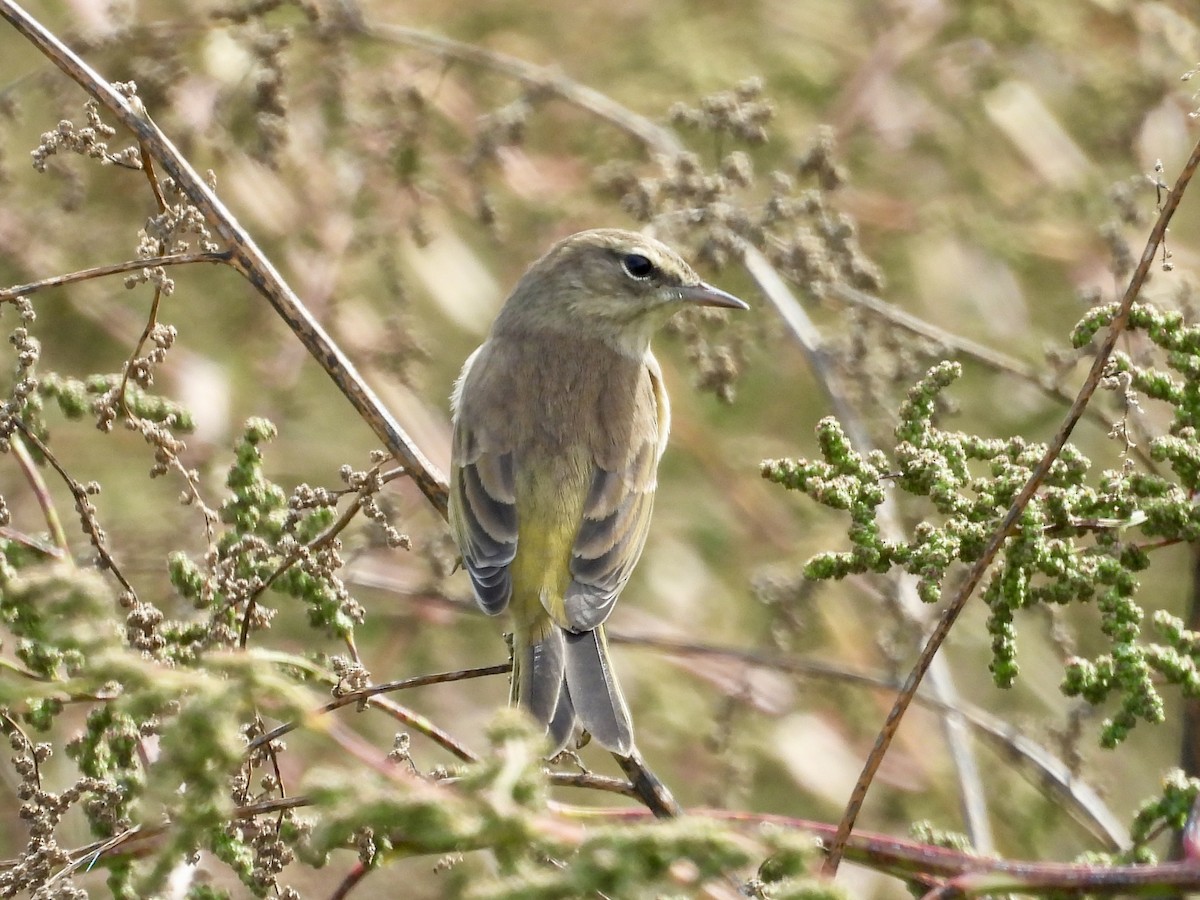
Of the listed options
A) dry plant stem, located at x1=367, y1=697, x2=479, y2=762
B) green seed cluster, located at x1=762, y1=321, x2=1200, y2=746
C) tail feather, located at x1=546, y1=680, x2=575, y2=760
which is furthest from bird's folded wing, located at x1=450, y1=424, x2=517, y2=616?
green seed cluster, located at x1=762, y1=321, x2=1200, y2=746

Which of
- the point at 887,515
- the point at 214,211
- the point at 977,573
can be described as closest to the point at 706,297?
the point at 887,515

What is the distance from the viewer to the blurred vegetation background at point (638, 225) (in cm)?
495

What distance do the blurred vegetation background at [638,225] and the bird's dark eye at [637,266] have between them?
0.25m

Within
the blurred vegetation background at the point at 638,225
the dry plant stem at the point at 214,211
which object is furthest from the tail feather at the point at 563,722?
the blurred vegetation background at the point at 638,225

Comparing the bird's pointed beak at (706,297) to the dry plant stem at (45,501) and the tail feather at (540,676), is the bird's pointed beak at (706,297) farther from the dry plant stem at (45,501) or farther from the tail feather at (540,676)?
the dry plant stem at (45,501)

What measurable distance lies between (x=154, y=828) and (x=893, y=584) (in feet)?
6.88

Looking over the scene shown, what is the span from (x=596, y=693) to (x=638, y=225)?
1766 mm

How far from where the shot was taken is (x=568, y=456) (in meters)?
4.28

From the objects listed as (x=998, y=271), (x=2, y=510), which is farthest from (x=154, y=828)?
(x=998, y=271)

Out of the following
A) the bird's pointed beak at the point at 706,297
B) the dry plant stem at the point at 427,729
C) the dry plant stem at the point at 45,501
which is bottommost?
the dry plant stem at the point at 427,729

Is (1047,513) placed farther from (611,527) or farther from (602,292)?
(602,292)

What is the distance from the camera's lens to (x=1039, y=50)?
6.02 meters

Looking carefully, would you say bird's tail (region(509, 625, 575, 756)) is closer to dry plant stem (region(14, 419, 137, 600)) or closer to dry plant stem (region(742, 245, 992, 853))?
dry plant stem (region(742, 245, 992, 853))

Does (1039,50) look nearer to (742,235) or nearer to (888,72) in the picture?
(888,72)
